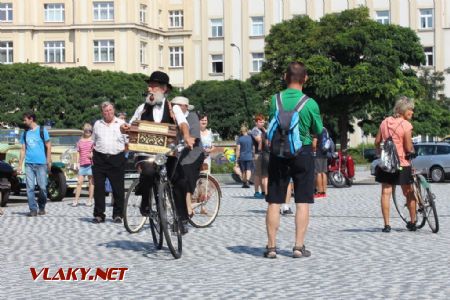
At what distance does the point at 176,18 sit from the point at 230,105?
23317 millimetres

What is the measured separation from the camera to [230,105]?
288 ft

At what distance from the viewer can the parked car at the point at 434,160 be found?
3912 cm

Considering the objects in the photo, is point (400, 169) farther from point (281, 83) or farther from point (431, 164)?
point (281, 83)

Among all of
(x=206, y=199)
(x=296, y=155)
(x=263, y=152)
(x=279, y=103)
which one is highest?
(x=279, y=103)

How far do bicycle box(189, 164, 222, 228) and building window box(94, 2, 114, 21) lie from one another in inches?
3476

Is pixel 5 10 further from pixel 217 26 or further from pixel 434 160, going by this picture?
pixel 434 160

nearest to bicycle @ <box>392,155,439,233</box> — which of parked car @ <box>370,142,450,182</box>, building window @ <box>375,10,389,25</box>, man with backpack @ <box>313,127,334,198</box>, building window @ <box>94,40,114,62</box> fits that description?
man with backpack @ <box>313,127,334,198</box>

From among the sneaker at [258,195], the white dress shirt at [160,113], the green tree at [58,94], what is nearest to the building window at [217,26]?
the green tree at [58,94]

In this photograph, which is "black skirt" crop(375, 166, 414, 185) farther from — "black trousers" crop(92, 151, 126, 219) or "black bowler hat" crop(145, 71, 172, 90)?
"black trousers" crop(92, 151, 126, 219)

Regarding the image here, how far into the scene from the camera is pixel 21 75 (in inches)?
3410

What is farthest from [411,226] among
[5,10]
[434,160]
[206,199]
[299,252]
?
[5,10]

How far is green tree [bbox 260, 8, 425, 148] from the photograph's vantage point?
211 ft

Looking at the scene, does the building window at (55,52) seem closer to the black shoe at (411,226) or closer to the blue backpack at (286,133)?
the black shoe at (411,226)

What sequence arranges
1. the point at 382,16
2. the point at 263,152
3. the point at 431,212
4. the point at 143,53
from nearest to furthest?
the point at 431,212, the point at 263,152, the point at 382,16, the point at 143,53
